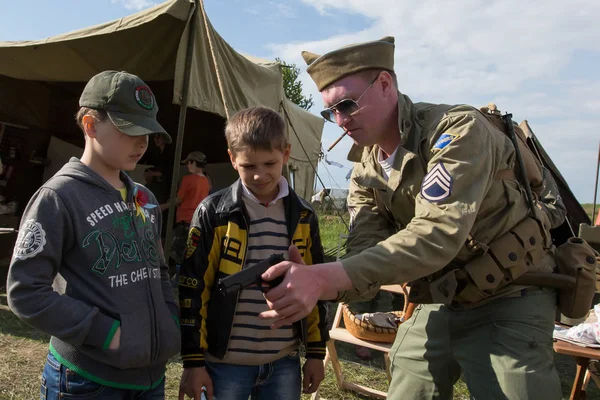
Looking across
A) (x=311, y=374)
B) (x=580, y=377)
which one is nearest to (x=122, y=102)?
(x=311, y=374)

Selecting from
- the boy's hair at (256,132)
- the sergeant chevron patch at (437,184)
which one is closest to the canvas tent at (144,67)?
the boy's hair at (256,132)

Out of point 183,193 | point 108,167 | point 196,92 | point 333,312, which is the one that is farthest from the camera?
point 183,193

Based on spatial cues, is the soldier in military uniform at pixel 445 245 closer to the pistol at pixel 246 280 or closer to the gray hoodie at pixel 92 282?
the pistol at pixel 246 280

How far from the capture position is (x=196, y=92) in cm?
467

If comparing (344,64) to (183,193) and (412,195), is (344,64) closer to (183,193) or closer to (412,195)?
(412,195)

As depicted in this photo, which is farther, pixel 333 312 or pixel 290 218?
pixel 333 312

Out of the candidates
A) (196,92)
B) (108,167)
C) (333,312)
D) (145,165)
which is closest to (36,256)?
(108,167)

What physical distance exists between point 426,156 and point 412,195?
0.15 m

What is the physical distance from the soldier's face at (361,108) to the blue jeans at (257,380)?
92cm

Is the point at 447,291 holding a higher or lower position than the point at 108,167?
lower

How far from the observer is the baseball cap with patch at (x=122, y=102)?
1.62 meters

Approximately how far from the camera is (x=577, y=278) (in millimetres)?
1735

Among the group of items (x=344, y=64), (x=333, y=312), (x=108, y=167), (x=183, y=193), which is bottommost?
(x=333, y=312)

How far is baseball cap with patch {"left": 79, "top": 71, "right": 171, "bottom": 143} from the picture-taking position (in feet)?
5.31
